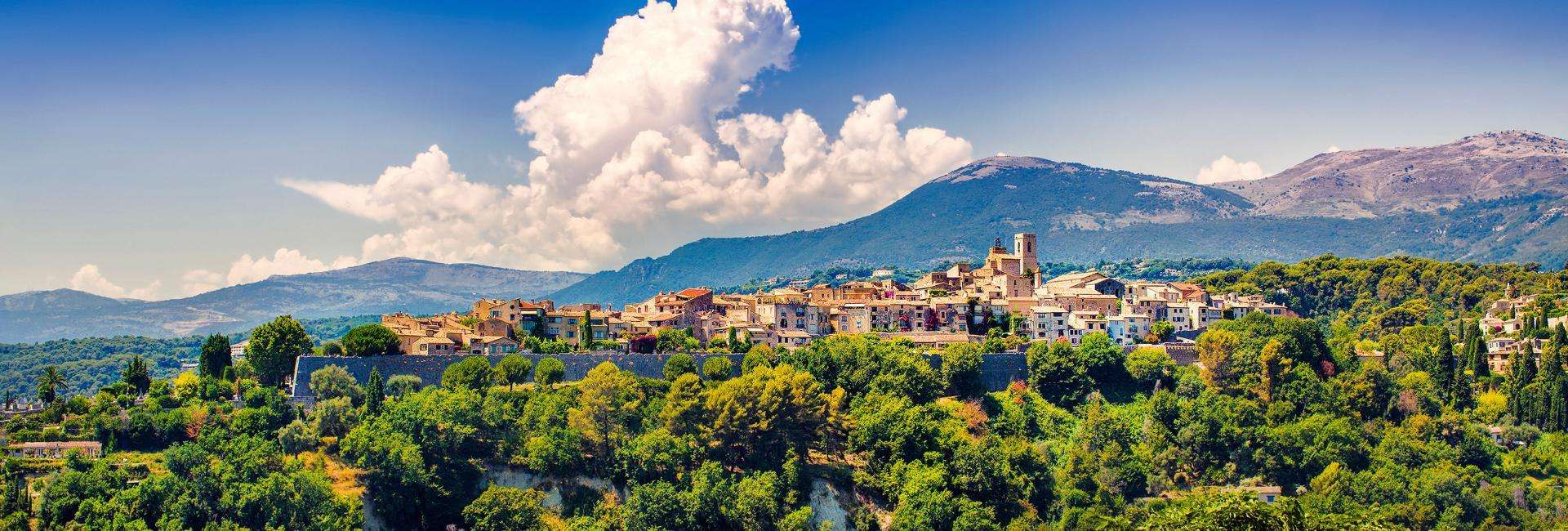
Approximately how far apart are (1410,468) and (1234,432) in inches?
261

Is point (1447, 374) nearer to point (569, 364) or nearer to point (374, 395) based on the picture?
point (569, 364)

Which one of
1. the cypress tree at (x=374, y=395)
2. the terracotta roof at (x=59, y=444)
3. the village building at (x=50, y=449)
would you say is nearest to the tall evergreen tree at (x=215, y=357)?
the terracotta roof at (x=59, y=444)

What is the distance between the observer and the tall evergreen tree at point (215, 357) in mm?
56781

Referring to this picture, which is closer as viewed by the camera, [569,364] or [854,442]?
[854,442]

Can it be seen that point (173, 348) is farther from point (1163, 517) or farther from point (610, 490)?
point (1163, 517)

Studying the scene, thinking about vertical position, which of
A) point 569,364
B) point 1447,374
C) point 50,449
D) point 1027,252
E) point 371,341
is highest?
point 1027,252

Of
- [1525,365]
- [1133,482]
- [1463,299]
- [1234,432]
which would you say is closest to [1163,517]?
[1133,482]

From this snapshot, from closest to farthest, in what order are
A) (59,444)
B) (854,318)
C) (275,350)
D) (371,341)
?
(59,444) → (275,350) → (371,341) → (854,318)

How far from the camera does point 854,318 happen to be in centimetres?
7031

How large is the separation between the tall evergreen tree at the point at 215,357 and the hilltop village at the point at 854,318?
713 centimetres

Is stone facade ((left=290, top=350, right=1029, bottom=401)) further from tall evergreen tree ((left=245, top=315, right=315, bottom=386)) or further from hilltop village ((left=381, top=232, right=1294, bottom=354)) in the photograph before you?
hilltop village ((left=381, top=232, right=1294, bottom=354))

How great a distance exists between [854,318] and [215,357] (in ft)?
99.1

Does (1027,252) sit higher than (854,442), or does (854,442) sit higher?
(1027,252)

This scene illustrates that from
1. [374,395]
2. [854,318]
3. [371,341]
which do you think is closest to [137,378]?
[371,341]
